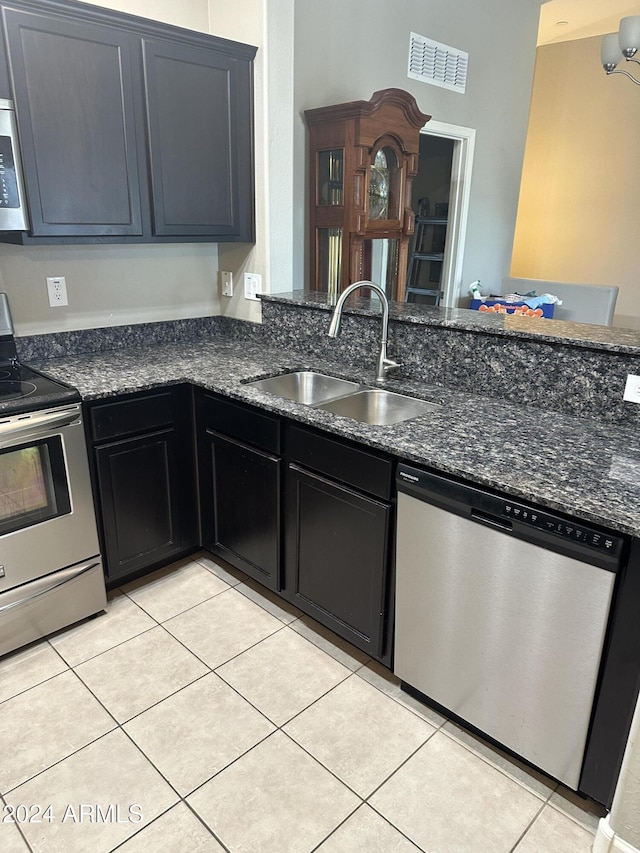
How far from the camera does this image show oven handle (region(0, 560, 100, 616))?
6.48 feet

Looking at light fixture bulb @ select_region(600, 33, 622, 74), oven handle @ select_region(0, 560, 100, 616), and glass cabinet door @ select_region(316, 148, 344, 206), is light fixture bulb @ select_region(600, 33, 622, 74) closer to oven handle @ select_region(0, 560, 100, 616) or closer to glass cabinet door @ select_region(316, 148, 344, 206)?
glass cabinet door @ select_region(316, 148, 344, 206)

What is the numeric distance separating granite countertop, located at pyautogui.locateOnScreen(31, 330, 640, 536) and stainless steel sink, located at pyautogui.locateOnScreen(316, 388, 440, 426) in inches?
1.9

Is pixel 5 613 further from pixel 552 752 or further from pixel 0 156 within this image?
pixel 552 752

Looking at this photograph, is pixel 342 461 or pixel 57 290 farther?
pixel 57 290

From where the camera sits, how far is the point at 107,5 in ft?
7.59

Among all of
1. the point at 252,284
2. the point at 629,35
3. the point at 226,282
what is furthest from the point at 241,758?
the point at 629,35

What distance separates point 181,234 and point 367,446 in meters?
1.36

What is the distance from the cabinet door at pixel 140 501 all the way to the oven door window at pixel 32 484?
0.18 meters

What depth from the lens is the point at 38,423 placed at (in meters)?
1.90

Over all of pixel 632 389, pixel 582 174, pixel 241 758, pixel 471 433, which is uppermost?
pixel 582 174

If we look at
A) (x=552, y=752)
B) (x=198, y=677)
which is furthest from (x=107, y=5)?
(x=552, y=752)

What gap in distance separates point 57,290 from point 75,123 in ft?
Answer: 2.20

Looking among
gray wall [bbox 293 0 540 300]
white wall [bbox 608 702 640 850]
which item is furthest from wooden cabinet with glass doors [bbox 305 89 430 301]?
white wall [bbox 608 702 640 850]

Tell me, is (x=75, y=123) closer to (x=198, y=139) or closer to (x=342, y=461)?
(x=198, y=139)
